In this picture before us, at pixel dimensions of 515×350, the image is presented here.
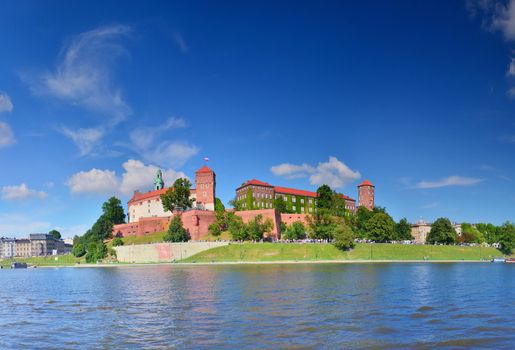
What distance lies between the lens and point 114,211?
4242 inches

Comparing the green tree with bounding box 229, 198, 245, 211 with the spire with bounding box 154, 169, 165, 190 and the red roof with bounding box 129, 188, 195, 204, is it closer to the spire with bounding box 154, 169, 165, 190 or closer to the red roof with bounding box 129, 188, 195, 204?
the red roof with bounding box 129, 188, 195, 204

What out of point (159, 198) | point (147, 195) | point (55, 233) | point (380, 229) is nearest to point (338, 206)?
point (380, 229)

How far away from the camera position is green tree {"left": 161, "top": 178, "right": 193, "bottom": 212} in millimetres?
92188

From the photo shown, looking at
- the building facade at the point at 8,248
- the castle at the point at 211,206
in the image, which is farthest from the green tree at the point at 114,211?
the building facade at the point at 8,248

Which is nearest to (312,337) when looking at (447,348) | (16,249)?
(447,348)

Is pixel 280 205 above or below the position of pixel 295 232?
above

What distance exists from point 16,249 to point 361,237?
482 feet

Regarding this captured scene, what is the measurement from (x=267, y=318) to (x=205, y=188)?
77596 mm

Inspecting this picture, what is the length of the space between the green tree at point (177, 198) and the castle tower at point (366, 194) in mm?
48037

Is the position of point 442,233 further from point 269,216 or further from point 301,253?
point 269,216

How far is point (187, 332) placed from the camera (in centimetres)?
1753

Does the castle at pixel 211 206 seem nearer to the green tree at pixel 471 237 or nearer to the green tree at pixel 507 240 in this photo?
the green tree at pixel 471 237

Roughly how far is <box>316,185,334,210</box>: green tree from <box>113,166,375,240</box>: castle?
389 centimetres

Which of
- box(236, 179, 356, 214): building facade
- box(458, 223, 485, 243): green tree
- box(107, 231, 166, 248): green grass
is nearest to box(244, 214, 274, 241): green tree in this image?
box(236, 179, 356, 214): building facade
